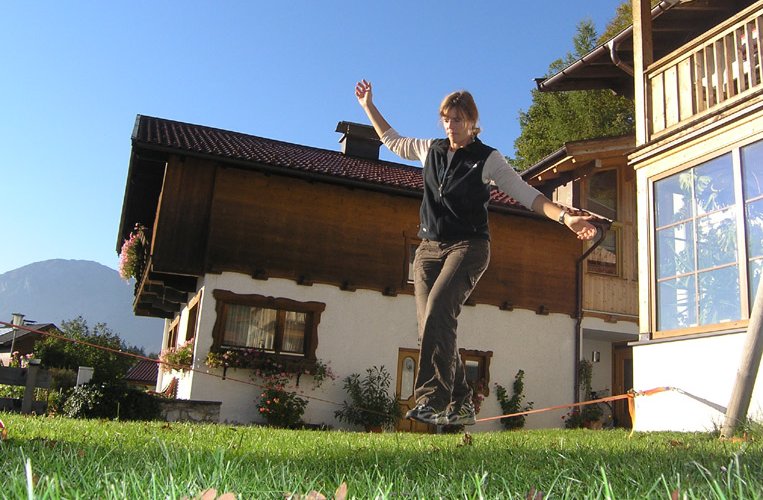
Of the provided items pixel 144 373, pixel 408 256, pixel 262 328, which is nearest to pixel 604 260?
pixel 408 256

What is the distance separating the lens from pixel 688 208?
940cm

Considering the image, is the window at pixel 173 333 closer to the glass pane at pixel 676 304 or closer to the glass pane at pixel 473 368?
the glass pane at pixel 473 368

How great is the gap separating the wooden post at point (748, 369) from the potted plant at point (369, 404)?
36.6 feet

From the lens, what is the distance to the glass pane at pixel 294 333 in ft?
55.7

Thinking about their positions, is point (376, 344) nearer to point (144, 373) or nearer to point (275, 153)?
point (275, 153)

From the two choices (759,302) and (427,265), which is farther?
(759,302)

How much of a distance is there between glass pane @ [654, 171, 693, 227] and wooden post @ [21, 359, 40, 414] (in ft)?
32.0

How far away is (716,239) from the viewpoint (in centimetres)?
891

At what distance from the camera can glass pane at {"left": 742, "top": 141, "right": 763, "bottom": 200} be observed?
8383 mm

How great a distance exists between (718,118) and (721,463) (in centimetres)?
681

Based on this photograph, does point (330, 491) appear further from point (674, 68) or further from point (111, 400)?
point (111, 400)

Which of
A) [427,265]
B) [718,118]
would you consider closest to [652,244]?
[718,118]

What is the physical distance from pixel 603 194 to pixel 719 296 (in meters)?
11.9

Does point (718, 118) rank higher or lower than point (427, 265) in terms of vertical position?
higher
